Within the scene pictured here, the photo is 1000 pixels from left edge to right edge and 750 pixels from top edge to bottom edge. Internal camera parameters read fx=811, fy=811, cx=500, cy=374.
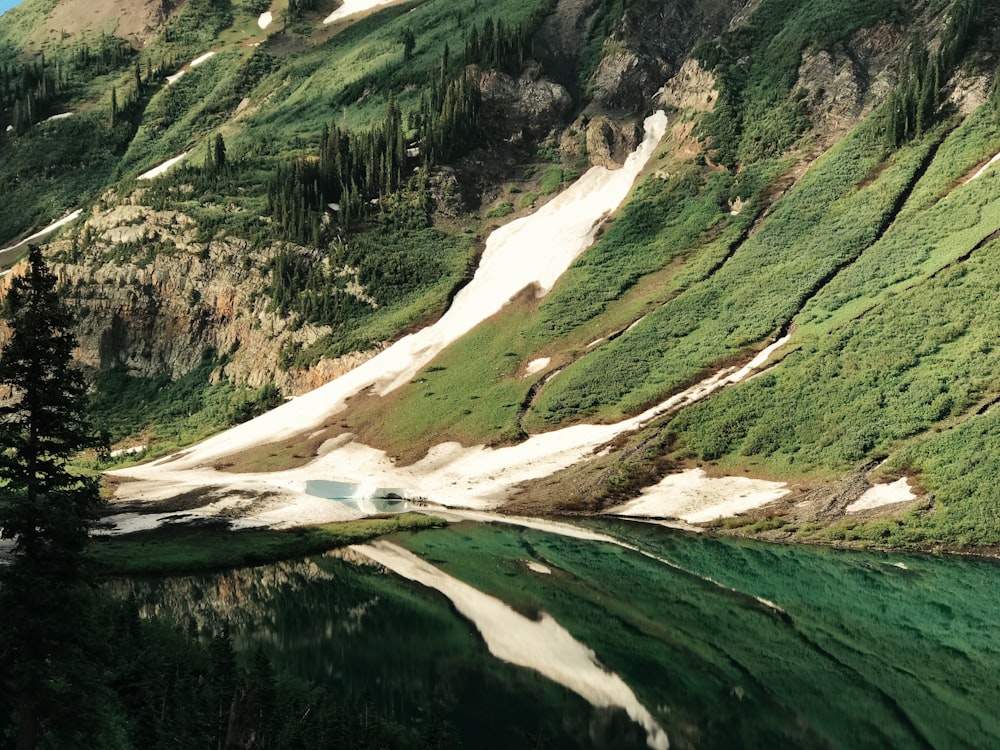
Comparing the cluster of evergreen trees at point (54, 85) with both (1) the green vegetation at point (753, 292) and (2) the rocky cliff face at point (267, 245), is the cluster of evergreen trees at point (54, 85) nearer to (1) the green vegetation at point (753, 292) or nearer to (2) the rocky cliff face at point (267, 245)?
(2) the rocky cliff face at point (267, 245)

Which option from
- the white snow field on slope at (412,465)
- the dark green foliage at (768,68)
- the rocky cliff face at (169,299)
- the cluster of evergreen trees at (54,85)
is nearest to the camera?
the white snow field on slope at (412,465)

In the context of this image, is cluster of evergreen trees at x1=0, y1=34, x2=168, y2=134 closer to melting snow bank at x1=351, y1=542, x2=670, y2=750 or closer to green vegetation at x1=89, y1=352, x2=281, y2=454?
green vegetation at x1=89, y1=352, x2=281, y2=454

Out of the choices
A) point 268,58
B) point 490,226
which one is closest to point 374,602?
point 490,226

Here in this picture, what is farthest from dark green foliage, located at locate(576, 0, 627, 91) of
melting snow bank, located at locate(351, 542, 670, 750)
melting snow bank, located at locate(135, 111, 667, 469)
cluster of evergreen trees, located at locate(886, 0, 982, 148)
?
melting snow bank, located at locate(351, 542, 670, 750)

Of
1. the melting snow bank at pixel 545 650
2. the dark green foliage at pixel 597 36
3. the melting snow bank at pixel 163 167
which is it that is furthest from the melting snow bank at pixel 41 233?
the melting snow bank at pixel 545 650

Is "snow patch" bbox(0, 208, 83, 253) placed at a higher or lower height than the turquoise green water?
higher
